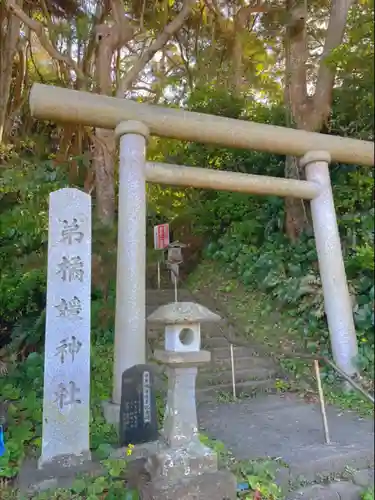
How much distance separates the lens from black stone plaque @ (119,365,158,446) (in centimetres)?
352

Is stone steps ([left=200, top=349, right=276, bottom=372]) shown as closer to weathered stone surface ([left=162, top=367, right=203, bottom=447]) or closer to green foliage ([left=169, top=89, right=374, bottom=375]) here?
green foliage ([left=169, top=89, right=374, bottom=375])

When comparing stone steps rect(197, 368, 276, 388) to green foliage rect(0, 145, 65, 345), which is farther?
green foliage rect(0, 145, 65, 345)

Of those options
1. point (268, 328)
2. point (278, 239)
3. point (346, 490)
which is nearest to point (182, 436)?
point (346, 490)

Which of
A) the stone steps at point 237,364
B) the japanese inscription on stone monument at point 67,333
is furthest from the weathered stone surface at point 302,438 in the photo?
the stone steps at point 237,364

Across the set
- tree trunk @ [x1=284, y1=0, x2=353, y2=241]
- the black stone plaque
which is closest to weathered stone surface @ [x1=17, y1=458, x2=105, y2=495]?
the black stone plaque

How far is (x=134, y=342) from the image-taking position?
4.14 m

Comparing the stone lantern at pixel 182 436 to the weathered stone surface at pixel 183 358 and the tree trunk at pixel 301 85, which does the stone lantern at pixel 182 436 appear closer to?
the weathered stone surface at pixel 183 358

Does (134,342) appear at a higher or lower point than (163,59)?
lower

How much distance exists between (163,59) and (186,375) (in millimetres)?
9116

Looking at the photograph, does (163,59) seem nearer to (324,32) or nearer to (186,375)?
(324,32)

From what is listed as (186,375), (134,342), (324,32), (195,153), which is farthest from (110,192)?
(186,375)

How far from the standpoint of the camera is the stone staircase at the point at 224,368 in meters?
4.73

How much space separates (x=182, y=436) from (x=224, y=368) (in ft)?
8.32

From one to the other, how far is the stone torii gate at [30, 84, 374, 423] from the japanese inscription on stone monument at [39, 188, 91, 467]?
771mm
